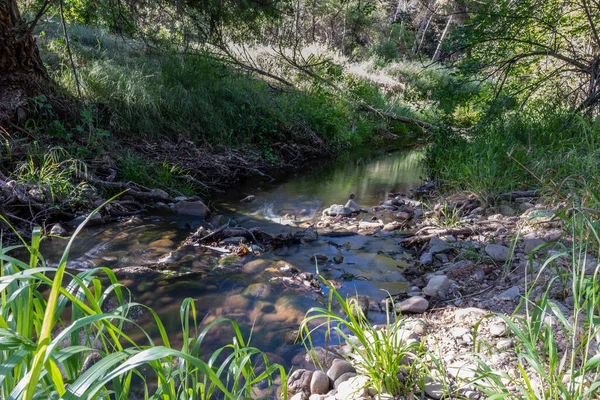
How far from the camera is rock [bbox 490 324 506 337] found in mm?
2285

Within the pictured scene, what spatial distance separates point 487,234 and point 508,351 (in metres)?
2.15

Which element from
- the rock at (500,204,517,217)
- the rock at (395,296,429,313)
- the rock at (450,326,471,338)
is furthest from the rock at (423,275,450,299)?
the rock at (500,204,517,217)

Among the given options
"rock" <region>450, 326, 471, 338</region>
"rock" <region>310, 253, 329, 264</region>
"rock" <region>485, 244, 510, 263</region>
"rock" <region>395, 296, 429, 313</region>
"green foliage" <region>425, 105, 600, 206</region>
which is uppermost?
"green foliage" <region>425, 105, 600, 206</region>

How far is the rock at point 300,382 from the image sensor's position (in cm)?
224

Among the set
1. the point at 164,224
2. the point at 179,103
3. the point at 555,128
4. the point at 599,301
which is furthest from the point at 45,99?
the point at 555,128

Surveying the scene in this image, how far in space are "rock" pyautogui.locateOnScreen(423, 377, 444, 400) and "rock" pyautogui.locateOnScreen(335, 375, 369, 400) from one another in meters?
0.27

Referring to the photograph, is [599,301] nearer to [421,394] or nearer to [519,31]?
[421,394]

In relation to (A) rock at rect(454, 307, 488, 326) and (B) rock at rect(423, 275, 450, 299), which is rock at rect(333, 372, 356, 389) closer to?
(A) rock at rect(454, 307, 488, 326)

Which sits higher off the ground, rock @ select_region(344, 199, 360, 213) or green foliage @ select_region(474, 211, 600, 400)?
green foliage @ select_region(474, 211, 600, 400)

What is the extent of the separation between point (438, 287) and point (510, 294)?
0.52 metres

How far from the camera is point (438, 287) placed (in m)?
3.20

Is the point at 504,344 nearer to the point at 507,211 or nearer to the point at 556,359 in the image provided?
the point at 556,359

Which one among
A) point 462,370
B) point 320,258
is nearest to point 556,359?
point 462,370

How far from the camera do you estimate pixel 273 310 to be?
3.22 m
